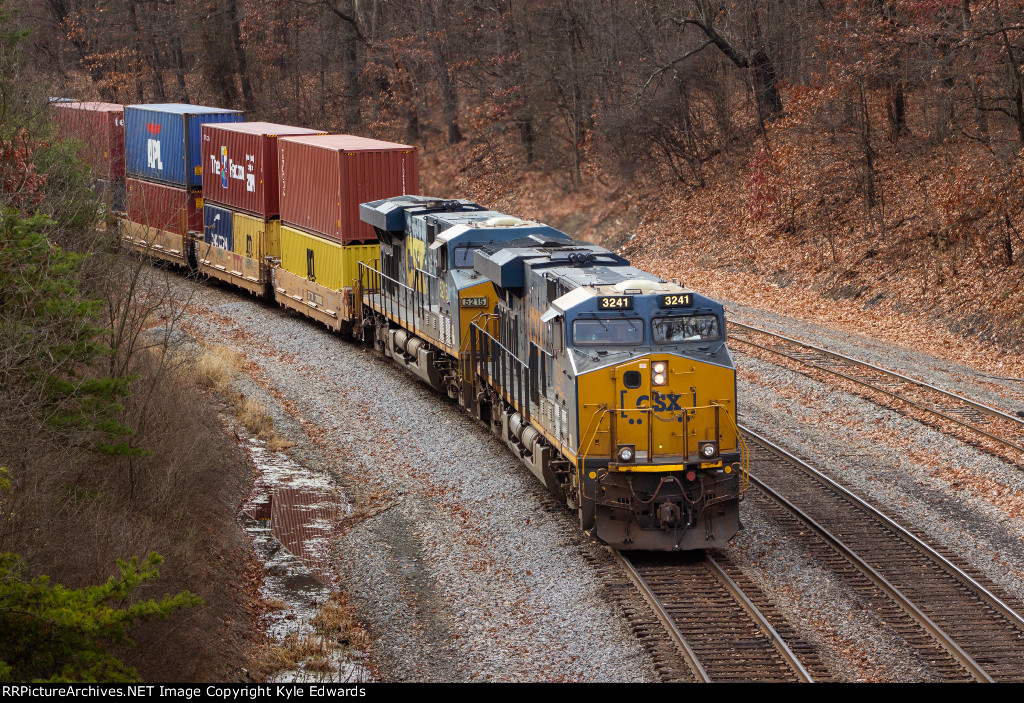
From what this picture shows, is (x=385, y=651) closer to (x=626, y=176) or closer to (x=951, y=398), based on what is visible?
(x=951, y=398)

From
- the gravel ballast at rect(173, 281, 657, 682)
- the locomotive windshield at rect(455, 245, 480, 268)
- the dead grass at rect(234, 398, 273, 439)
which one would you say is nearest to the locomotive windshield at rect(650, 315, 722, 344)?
the gravel ballast at rect(173, 281, 657, 682)

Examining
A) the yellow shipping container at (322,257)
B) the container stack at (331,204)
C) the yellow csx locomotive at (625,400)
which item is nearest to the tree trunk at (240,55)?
the container stack at (331,204)

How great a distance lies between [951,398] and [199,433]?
14.9 m

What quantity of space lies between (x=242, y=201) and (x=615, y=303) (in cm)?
2175

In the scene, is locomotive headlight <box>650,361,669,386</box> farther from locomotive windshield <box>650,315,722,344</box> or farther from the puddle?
the puddle

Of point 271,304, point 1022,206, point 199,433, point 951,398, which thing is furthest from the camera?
point 271,304

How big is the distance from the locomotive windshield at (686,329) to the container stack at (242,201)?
20.1 meters

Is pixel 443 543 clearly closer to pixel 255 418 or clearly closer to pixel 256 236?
pixel 255 418

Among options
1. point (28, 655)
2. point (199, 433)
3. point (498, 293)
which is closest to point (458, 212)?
point (498, 293)

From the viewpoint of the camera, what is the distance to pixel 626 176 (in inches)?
1865

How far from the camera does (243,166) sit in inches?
1321

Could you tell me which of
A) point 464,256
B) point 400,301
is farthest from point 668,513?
point 400,301

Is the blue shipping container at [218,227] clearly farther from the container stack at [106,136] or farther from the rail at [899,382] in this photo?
the rail at [899,382]

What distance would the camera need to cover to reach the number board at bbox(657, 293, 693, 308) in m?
15.2
